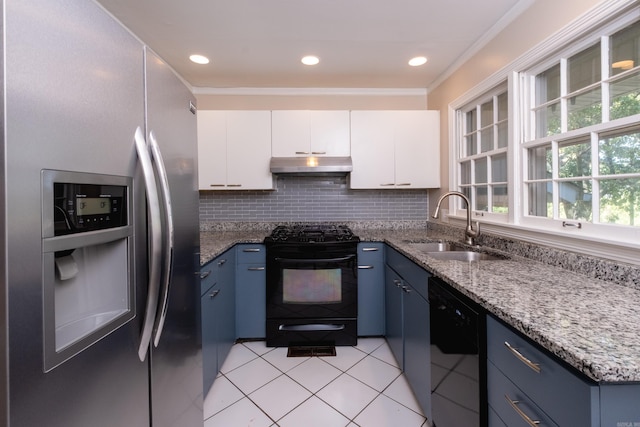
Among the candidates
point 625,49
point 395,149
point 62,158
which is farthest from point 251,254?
point 625,49

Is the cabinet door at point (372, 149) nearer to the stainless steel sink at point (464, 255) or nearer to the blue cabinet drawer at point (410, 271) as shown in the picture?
the blue cabinet drawer at point (410, 271)

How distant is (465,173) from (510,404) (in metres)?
2.01

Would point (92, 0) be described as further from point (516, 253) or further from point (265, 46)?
point (516, 253)

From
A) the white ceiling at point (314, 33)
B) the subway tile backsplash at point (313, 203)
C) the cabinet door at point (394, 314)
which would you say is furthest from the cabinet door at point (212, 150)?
the cabinet door at point (394, 314)

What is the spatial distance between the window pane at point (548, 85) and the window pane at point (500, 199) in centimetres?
58

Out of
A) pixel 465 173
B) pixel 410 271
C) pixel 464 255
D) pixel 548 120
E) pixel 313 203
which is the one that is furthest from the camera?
pixel 313 203

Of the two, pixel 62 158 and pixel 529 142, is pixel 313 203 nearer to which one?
pixel 529 142

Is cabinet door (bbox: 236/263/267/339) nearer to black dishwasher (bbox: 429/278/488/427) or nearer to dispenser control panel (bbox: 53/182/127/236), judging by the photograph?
black dishwasher (bbox: 429/278/488/427)

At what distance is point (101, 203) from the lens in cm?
68

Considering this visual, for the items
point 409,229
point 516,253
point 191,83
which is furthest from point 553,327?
point 191,83

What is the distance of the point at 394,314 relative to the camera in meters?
2.13

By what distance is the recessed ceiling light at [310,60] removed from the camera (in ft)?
7.44

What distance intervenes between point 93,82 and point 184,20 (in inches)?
58.7

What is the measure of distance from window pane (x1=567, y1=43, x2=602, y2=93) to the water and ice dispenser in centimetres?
199
